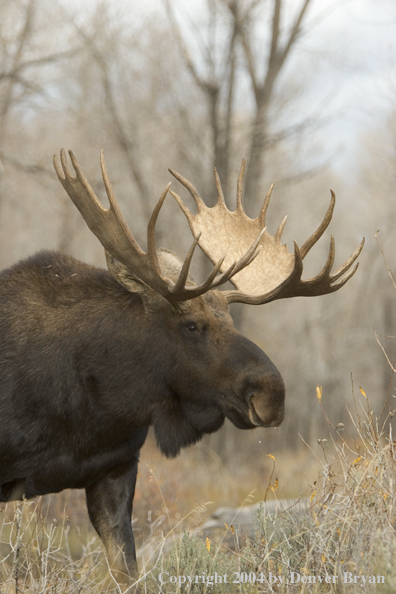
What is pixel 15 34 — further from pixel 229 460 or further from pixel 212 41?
pixel 229 460

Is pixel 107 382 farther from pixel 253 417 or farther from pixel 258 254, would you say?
pixel 258 254

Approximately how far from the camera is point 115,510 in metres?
4.16

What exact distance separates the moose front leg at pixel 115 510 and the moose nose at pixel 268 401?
1004 mm

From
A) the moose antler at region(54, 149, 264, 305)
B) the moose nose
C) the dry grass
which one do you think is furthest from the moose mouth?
the moose antler at region(54, 149, 264, 305)

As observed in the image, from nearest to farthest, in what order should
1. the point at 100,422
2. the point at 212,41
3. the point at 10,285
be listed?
the point at 100,422
the point at 10,285
the point at 212,41

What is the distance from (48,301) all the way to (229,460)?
9.55m

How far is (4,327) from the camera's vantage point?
4.02m

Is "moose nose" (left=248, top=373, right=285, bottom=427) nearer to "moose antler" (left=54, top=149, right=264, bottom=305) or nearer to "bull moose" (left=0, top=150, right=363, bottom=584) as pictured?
"bull moose" (left=0, top=150, right=363, bottom=584)

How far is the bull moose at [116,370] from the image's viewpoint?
149 inches

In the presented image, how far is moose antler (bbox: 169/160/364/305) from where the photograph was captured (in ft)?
13.7

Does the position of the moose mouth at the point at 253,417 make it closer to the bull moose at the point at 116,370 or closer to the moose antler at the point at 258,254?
the bull moose at the point at 116,370

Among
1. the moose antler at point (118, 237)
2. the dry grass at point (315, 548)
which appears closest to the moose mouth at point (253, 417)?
the dry grass at point (315, 548)

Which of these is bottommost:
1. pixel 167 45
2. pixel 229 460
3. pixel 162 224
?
pixel 229 460

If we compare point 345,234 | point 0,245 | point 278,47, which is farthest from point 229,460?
point 345,234
